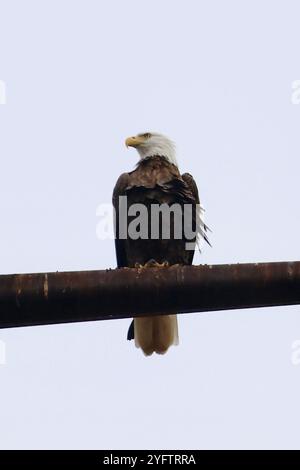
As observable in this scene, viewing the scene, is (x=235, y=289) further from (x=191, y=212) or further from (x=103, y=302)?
(x=191, y=212)

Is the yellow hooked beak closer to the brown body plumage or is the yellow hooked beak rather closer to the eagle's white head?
the eagle's white head

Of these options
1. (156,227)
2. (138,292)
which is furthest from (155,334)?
(138,292)

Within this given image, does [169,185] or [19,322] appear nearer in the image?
[19,322]

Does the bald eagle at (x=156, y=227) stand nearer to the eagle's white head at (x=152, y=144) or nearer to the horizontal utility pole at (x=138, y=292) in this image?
the eagle's white head at (x=152, y=144)

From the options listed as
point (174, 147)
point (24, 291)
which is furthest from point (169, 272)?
point (174, 147)

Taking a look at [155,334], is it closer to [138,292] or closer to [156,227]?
[156,227]

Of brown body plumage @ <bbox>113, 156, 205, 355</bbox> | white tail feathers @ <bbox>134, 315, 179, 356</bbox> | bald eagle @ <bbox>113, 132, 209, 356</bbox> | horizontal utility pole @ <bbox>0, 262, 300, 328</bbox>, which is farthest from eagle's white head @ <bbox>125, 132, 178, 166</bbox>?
horizontal utility pole @ <bbox>0, 262, 300, 328</bbox>
